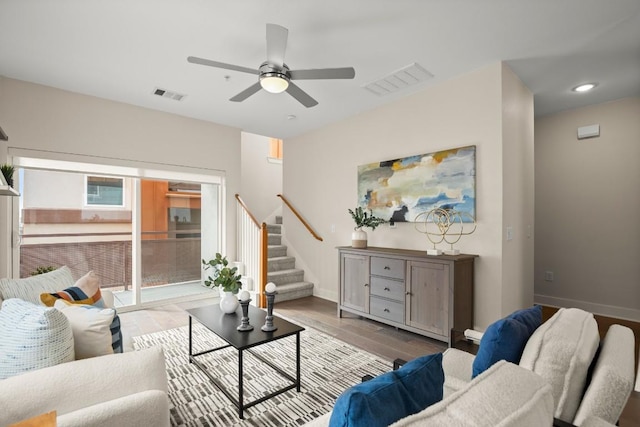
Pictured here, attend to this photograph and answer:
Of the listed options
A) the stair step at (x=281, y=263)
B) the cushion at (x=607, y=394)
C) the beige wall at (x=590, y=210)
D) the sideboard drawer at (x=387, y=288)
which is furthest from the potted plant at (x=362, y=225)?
the cushion at (x=607, y=394)

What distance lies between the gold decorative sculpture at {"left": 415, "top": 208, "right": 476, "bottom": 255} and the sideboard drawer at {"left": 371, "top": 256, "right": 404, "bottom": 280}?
14.0 inches

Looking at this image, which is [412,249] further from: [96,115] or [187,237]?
[96,115]

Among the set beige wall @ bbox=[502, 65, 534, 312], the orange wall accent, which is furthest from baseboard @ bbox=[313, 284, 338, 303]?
the orange wall accent

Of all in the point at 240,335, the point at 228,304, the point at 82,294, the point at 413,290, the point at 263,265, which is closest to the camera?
the point at 82,294

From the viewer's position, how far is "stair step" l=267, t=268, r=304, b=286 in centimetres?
510

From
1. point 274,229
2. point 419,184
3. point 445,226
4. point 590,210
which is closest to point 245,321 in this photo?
point 445,226

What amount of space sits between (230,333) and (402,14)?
273cm

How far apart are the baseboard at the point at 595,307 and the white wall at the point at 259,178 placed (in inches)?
200

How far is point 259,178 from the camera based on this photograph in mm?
6816

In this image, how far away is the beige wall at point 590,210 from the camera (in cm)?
387

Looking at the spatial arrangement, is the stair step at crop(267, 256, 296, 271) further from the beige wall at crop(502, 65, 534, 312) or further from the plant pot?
the beige wall at crop(502, 65, 534, 312)

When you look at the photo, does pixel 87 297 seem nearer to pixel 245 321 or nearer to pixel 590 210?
pixel 245 321

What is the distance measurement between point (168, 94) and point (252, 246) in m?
2.39

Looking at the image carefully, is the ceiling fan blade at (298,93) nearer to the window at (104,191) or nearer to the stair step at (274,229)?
the window at (104,191)
